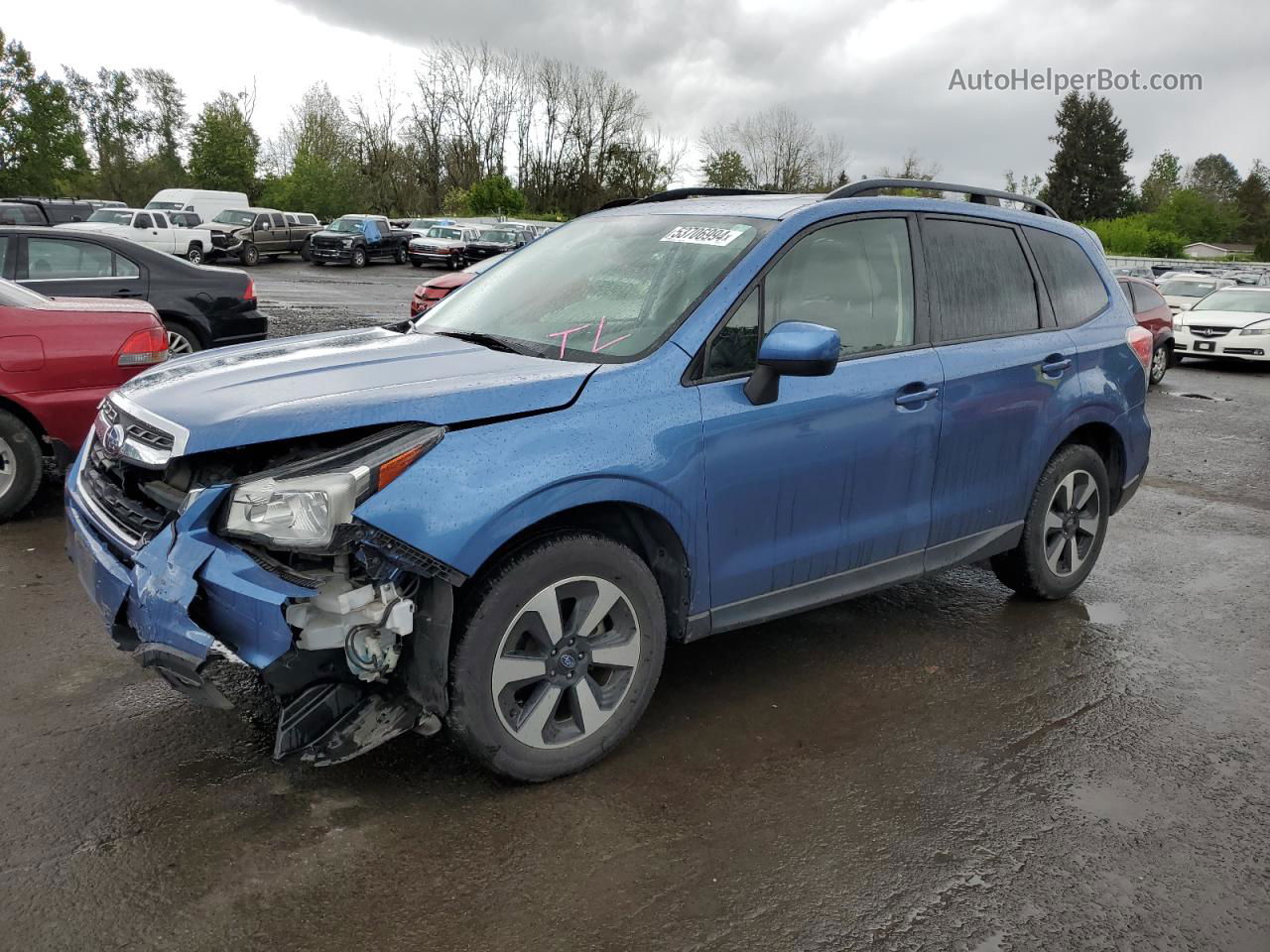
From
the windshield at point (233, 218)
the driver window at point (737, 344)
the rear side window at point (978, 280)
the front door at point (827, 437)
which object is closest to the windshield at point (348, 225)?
the windshield at point (233, 218)

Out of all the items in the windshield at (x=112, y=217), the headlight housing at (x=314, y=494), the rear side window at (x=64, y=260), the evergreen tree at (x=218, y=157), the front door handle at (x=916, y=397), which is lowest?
the headlight housing at (x=314, y=494)

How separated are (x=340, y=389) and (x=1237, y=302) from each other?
20.3 m

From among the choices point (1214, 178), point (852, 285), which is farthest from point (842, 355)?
point (1214, 178)

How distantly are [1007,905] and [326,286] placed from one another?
92.3 ft

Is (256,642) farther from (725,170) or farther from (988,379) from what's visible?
(725,170)

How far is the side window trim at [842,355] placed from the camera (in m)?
3.57

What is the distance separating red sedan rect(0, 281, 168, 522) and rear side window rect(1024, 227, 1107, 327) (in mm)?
5052

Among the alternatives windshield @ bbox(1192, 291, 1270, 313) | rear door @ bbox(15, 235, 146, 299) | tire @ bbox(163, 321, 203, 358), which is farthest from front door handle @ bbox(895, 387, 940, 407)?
windshield @ bbox(1192, 291, 1270, 313)

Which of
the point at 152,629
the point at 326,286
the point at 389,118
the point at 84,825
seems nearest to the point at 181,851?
the point at 84,825

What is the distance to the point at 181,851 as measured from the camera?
291 centimetres

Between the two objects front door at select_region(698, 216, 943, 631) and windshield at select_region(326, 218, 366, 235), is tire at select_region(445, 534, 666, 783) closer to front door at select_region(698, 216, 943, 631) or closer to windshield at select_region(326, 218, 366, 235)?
front door at select_region(698, 216, 943, 631)

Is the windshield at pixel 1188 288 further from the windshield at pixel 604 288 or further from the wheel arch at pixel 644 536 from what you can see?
the wheel arch at pixel 644 536

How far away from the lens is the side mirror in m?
3.46

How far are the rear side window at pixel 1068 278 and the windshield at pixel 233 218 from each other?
3688 centimetres
